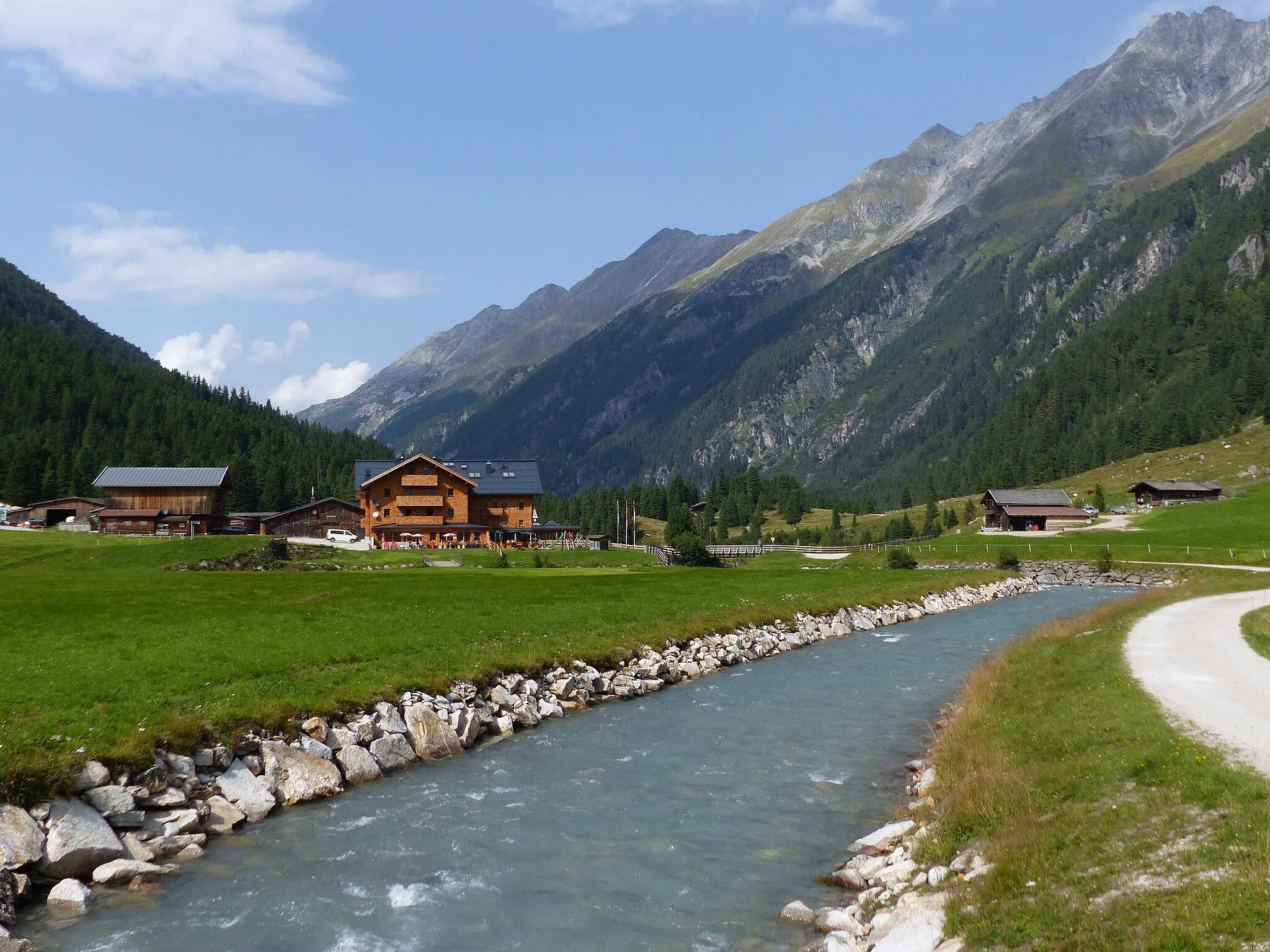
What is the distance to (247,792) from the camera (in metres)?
Result: 19.3

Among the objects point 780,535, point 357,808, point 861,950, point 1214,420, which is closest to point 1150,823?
point 861,950

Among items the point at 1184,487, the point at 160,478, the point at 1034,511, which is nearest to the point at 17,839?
the point at 160,478

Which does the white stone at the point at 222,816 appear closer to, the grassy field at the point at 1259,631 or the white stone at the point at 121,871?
the white stone at the point at 121,871

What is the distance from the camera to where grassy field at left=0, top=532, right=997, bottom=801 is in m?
19.7

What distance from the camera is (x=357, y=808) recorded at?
63.9 feet

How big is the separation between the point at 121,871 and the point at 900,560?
296 feet

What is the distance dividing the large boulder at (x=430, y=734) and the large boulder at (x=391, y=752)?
1.36ft

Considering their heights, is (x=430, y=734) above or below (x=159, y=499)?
below

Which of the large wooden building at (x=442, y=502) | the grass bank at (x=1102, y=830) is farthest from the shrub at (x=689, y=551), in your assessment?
the grass bank at (x=1102, y=830)

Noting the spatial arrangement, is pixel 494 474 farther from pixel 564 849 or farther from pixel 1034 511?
pixel 564 849

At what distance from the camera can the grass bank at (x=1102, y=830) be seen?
10398mm

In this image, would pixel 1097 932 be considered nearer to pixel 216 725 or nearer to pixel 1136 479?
pixel 216 725

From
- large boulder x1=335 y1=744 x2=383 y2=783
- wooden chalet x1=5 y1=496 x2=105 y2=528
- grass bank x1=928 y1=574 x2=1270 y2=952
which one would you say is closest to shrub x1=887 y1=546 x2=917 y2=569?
grass bank x1=928 y1=574 x2=1270 y2=952

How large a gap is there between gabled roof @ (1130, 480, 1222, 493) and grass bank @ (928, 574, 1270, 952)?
14665cm
